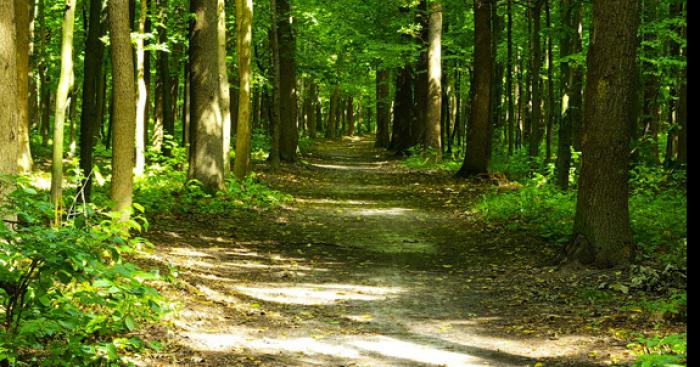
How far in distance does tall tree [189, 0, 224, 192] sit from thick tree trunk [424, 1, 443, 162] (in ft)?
41.1

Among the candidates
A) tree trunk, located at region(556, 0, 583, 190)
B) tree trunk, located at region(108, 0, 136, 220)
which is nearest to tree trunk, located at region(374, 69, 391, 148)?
tree trunk, located at region(556, 0, 583, 190)

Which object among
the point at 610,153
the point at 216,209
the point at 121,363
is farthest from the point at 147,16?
the point at 121,363

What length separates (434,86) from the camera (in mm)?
26828

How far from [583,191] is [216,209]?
817 cm

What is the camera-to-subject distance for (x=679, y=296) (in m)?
7.06

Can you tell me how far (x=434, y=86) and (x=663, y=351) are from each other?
71.4ft

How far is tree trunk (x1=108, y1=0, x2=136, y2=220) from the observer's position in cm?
893

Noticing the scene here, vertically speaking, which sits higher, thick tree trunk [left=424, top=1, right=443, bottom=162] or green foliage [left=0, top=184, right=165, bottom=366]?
thick tree trunk [left=424, top=1, right=443, bottom=162]

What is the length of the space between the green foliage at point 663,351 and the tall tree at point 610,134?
3.45 metres

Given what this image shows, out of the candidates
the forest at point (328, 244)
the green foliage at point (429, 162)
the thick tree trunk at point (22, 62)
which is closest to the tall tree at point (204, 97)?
the forest at point (328, 244)

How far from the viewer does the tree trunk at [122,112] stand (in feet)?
29.3

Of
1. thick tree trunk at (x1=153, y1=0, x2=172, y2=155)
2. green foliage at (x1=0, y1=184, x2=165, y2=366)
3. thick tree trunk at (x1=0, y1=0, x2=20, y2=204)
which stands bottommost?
green foliage at (x1=0, y1=184, x2=165, y2=366)

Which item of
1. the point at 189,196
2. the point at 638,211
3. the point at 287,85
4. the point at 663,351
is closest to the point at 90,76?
the point at 189,196

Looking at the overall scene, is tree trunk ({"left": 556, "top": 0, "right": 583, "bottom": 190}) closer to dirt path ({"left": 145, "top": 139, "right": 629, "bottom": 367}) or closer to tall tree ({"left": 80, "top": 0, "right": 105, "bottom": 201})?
dirt path ({"left": 145, "top": 139, "right": 629, "bottom": 367})
